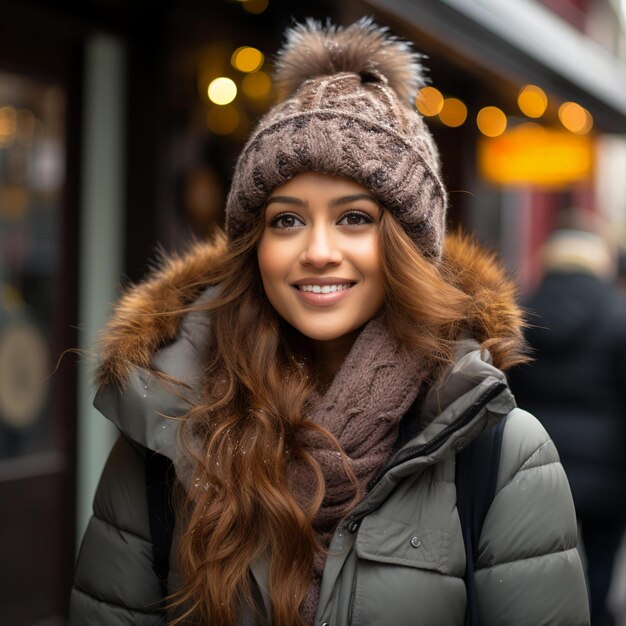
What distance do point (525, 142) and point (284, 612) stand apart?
5.23 meters

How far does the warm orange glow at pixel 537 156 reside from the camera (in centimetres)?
641

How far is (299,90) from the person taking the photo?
2301 millimetres

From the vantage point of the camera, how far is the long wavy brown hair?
6.77ft

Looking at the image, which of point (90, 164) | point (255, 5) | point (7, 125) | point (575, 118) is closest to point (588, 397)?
point (575, 118)

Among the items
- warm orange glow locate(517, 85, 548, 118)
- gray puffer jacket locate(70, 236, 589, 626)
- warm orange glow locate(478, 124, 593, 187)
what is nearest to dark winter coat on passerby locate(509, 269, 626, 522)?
warm orange glow locate(517, 85, 548, 118)

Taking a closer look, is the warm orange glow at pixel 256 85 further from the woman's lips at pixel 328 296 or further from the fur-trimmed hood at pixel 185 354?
the woman's lips at pixel 328 296

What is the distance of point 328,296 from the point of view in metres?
2.11

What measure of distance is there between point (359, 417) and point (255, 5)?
2.85 m

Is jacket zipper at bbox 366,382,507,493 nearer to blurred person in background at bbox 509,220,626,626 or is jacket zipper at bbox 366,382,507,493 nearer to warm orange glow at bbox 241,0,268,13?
blurred person in background at bbox 509,220,626,626

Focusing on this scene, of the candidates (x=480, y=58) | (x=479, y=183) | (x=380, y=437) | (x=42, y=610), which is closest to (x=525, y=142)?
(x=479, y=183)

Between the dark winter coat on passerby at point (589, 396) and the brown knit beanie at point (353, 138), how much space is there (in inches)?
89.0

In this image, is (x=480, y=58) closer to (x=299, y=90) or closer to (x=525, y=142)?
(x=299, y=90)

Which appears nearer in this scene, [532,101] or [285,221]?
[285,221]

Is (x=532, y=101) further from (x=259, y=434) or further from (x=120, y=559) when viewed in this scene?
(x=120, y=559)
